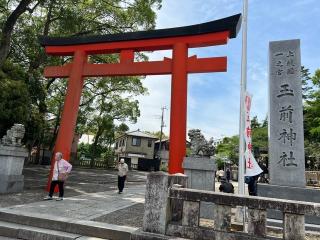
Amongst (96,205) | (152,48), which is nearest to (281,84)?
(152,48)

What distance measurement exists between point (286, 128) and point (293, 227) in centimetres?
367

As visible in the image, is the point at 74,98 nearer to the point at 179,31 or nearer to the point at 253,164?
the point at 179,31

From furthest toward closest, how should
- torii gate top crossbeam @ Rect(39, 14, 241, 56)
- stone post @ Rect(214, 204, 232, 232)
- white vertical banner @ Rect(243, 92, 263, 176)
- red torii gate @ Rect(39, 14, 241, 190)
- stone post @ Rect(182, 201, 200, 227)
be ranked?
torii gate top crossbeam @ Rect(39, 14, 241, 56)
red torii gate @ Rect(39, 14, 241, 190)
white vertical banner @ Rect(243, 92, 263, 176)
stone post @ Rect(182, 201, 200, 227)
stone post @ Rect(214, 204, 232, 232)

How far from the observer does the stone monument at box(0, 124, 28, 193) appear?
9.94 meters

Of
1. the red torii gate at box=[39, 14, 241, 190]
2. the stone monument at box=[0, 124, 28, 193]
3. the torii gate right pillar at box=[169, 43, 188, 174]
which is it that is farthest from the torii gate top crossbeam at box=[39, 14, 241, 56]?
the stone monument at box=[0, 124, 28, 193]

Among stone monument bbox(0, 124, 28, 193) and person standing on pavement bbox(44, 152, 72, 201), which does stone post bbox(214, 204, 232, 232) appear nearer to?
person standing on pavement bbox(44, 152, 72, 201)

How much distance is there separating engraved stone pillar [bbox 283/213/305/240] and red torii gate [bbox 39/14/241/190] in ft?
17.1

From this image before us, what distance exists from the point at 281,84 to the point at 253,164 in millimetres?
2344

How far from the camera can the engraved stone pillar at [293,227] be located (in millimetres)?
4410

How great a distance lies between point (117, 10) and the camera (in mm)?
19203

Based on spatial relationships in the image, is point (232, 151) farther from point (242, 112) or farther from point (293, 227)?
point (293, 227)

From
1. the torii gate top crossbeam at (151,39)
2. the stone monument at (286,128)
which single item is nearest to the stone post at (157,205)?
the stone monument at (286,128)

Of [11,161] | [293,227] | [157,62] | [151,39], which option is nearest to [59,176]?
[11,161]

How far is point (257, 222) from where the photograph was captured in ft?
15.3
